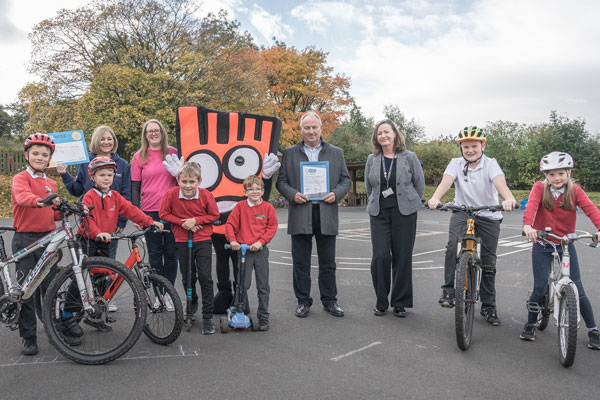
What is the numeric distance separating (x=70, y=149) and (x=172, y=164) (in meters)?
1.38

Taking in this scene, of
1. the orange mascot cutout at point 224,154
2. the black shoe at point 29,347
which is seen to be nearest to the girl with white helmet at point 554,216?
the orange mascot cutout at point 224,154

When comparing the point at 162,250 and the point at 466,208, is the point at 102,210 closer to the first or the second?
the point at 162,250

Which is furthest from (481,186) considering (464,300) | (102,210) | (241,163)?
(102,210)

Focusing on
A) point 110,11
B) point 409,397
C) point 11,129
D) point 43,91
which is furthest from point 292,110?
point 409,397

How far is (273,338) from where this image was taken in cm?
450

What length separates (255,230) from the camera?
4840mm

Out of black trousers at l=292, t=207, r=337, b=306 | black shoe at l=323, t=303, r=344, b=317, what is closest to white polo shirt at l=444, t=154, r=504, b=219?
black trousers at l=292, t=207, r=337, b=306

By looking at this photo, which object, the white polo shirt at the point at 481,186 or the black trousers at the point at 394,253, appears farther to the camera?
the black trousers at the point at 394,253

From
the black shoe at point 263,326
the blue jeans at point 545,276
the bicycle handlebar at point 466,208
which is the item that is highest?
the bicycle handlebar at point 466,208

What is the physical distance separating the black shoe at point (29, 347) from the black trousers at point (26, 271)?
0.03m

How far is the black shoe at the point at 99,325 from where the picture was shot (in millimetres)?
4086

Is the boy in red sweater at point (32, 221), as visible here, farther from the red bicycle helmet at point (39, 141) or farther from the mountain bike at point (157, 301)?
the mountain bike at point (157, 301)

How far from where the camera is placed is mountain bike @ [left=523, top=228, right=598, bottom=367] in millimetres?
3709

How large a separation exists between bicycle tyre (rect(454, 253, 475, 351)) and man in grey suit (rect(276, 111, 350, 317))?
143 cm
